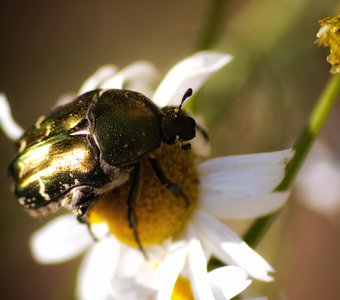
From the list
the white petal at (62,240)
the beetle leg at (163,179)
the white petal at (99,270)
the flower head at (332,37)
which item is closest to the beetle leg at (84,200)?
the beetle leg at (163,179)

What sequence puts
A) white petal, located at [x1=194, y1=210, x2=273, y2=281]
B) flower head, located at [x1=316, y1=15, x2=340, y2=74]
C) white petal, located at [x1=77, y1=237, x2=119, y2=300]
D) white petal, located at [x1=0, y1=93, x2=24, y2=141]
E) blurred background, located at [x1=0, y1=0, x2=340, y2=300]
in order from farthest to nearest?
blurred background, located at [x1=0, y1=0, x2=340, y2=300] → white petal, located at [x1=0, y1=93, x2=24, y2=141] → white petal, located at [x1=77, y1=237, x2=119, y2=300] → white petal, located at [x1=194, y1=210, x2=273, y2=281] → flower head, located at [x1=316, y1=15, x2=340, y2=74]

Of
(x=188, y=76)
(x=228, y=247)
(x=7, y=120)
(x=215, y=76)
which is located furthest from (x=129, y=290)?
(x=215, y=76)

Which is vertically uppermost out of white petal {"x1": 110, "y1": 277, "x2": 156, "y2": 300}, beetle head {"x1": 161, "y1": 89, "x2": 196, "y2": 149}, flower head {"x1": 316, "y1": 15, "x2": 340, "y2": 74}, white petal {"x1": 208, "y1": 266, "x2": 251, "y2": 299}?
flower head {"x1": 316, "y1": 15, "x2": 340, "y2": 74}

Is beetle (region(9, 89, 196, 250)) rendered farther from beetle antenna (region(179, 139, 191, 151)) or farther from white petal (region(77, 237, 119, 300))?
A: white petal (region(77, 237, 119, 300))

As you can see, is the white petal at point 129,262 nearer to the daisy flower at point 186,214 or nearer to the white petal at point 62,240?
the daisy flower at point 186,214

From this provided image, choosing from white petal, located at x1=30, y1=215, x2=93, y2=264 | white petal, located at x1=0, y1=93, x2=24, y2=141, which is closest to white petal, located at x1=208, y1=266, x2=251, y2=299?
white petal, located at x1=30, y1=215, x2=93, y2=264

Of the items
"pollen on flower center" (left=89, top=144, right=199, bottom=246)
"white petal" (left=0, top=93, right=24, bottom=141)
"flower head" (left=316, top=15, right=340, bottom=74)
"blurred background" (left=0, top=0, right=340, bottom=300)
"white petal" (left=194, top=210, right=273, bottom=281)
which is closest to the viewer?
"flower head" (left=316, top=15, right=340, bottom=74)
